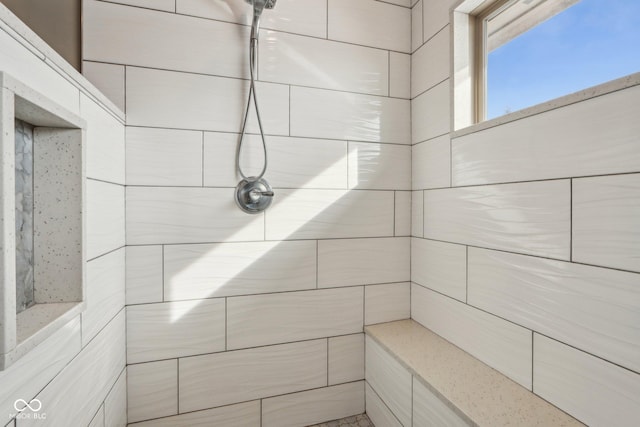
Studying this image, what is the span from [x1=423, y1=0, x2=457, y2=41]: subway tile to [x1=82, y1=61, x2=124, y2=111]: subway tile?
1.23 metres

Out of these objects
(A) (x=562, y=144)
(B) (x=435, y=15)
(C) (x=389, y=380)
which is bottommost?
(C) (x=389, y=380)

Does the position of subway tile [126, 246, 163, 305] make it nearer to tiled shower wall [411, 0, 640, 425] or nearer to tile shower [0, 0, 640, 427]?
tile shower [0, 0, 640, 427]

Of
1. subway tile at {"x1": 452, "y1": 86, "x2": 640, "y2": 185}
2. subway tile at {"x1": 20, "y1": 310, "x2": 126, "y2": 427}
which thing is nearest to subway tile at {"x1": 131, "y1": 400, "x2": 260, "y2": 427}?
subway tile at {"x1": 20, "y1": 310, "x2": 126, "y2": 427}

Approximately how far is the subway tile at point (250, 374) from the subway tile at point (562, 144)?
98cm

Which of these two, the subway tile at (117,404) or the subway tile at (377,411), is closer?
the subway tile at (117,404)

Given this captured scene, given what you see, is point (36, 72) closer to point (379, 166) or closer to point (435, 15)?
point (379, 166)

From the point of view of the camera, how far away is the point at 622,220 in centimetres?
75

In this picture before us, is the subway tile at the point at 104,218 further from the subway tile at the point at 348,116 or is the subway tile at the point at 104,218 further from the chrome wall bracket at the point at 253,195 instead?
the subway tile at the point at 348,116

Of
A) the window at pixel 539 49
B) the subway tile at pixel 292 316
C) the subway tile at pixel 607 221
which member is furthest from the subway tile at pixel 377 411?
the window at pixel 539 49

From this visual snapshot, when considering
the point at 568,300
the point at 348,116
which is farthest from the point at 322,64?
the point at 568,300

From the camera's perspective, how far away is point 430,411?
1.04 metres

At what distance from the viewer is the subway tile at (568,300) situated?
74 centimetres

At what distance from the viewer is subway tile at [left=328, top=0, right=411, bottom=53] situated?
1.41 meters

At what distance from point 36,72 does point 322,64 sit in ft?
3.29
